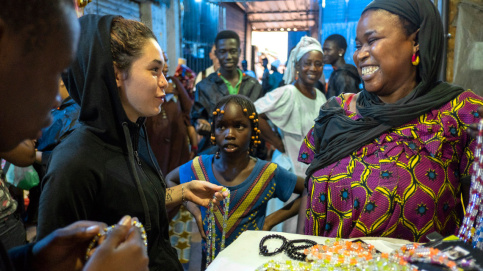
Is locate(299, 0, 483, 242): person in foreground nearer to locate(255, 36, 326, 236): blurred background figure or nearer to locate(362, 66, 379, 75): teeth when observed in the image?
locate(362, 66, 379, 75): teeth

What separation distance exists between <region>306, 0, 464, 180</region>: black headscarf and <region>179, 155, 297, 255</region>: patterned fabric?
706 millimetres

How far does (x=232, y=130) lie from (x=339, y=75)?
107 inches

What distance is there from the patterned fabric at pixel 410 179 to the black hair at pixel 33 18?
4.51 feet

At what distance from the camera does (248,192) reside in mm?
2480

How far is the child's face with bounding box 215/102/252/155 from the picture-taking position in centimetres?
255

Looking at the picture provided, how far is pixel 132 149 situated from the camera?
160 centimetres

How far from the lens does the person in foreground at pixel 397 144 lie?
1.64 m

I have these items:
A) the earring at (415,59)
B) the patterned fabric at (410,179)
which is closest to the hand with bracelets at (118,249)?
the patterned fabric at (410,179)

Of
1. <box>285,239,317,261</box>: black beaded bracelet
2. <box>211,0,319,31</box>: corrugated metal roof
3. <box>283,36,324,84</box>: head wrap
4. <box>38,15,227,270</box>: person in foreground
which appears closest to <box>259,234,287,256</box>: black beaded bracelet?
<box>285,239,317,261</box>: black beaded bracelet

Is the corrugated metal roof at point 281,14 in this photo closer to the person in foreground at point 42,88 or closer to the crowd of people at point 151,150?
the crowd of people at point 151,150

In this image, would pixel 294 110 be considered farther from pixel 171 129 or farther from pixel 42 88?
pixel 42 88

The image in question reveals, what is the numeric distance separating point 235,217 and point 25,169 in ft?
6.18

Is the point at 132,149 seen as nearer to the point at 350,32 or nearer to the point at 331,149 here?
the point at 331,149

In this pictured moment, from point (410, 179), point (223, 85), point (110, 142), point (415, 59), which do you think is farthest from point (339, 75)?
point (110, 142)
